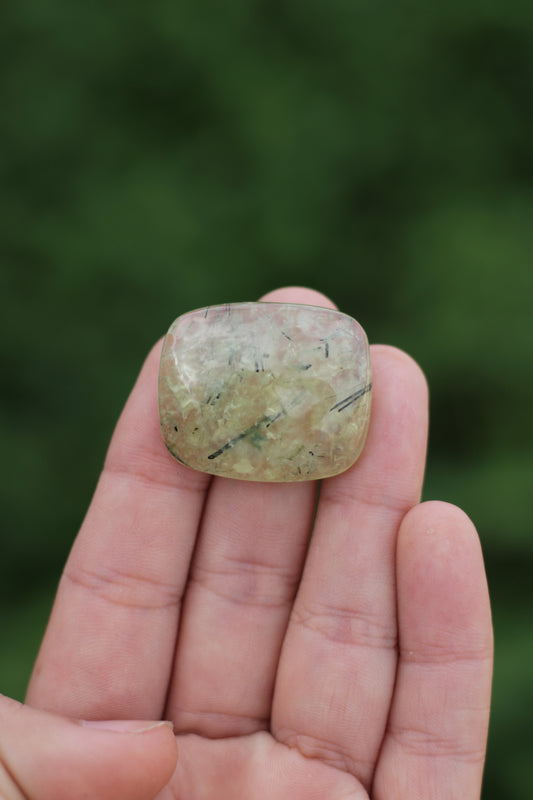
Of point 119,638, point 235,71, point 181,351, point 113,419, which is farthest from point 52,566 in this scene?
point 235,71

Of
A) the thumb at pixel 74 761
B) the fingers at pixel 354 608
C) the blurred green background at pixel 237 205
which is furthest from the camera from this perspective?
the blurred green background at pixel 237 205

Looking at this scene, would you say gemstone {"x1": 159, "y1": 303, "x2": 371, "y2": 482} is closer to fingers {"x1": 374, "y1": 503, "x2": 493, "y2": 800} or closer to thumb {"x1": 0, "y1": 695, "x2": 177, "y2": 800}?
fingers {"x1": 374, "y1": 503, "x2": 493, "y2": 800}

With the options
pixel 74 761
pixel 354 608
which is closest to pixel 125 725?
pixel 74 761

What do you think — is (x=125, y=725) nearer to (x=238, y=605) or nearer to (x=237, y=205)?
(x=238, y=605)

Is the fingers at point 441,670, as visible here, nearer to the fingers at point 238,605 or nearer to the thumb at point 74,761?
the fingers at point 238,605

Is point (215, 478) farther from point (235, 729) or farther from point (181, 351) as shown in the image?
point (235, 729)

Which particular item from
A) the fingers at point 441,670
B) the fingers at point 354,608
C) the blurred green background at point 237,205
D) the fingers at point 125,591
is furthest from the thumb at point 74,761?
the blurred green background at point 237,205
